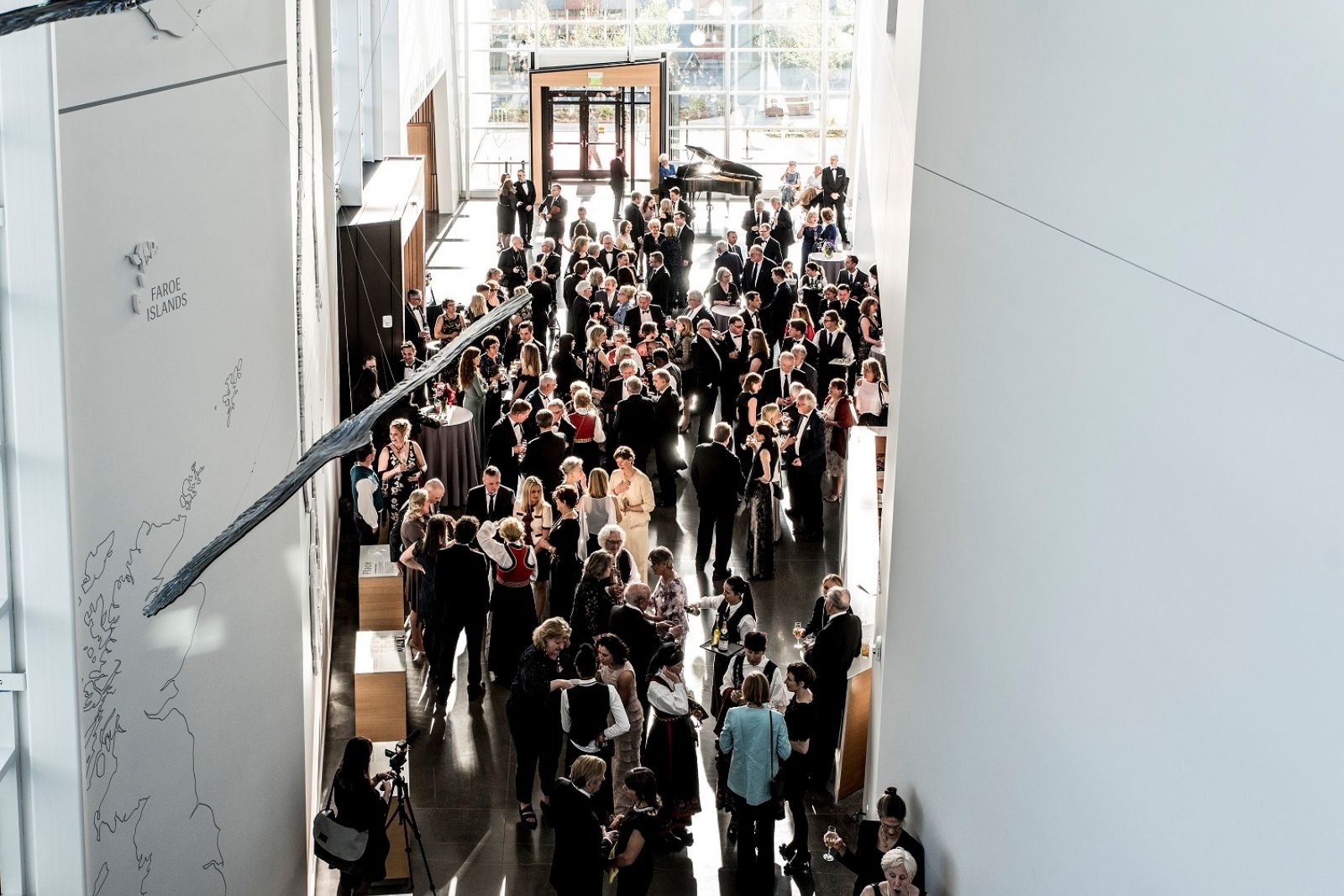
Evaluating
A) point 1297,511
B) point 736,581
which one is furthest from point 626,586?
point 1297,511

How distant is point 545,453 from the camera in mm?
10680

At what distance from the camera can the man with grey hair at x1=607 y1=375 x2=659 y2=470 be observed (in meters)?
11.5

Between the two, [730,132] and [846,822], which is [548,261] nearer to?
[846,822]

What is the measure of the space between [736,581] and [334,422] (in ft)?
16.5

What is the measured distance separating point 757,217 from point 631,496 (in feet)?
36.8

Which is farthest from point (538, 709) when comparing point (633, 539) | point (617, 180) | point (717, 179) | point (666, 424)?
point (717, 179)

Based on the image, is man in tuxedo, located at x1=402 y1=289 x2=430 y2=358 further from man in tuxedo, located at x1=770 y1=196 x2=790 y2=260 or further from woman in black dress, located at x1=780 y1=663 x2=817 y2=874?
man in tuxedo, located at x1=770 y1=196 x2=790 y2=260

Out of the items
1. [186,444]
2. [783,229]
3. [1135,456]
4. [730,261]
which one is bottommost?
[730,261]

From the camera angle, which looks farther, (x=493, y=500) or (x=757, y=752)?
(x=493, y=500)

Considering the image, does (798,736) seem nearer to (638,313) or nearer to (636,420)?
(636,420)

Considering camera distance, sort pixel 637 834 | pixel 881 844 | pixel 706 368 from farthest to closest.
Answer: pixel 706 368 → pixel 637 834 → pixel 881 844

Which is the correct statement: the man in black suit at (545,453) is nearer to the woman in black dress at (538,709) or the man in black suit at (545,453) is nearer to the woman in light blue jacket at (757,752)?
the woman in black dress at (538,709)

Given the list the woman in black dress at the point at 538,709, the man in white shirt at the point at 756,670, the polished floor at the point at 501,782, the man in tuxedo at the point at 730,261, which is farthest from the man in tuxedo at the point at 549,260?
the man in white shirt at the point at 756,670

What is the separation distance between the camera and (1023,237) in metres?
5.05
